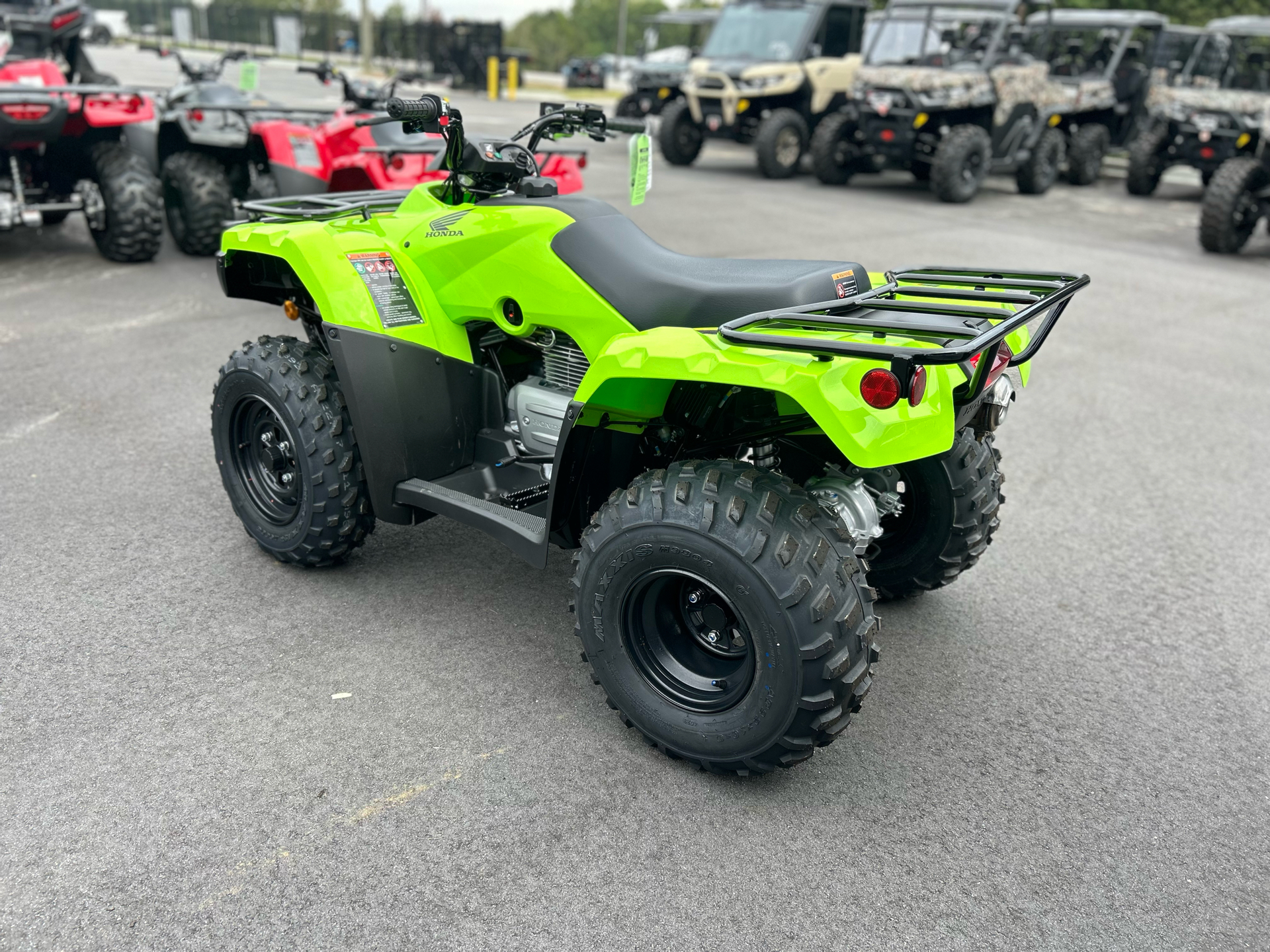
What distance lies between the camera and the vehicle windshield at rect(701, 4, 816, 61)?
15.0 meters

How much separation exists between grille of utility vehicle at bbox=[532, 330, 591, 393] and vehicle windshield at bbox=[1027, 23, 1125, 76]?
14.9 meters

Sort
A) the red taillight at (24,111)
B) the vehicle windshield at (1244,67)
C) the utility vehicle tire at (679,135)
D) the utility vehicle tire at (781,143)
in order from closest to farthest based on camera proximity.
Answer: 1. the red taillight at (24,111)
2. the vehicle windshield at (1244,67)
3. the utility vehicle tire at (781,143)
4. the utility vehicle tire at (679,135)

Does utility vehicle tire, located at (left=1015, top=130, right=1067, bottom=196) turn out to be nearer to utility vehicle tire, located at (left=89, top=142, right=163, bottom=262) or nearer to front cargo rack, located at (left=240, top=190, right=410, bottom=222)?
utility vehicle tire, located at (left=89, top=142, right=163, bottom=262)

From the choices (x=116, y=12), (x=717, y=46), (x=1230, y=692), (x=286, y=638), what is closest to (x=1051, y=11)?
(x=717, y=46)

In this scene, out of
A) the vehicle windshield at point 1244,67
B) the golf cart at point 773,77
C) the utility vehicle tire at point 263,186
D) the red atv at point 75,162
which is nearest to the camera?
the red atv at point 75,162

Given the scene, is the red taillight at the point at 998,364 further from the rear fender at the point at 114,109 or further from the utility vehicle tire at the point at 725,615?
the rear fender at the point at 114,109

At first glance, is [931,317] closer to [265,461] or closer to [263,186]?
[265,461]

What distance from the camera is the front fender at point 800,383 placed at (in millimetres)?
2324

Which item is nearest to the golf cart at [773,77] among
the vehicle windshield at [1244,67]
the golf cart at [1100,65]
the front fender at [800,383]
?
the golf cart at [1100,65]

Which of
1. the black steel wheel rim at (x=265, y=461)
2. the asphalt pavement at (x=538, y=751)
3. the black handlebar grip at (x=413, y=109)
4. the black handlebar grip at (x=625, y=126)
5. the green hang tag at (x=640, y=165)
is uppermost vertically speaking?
the black handlebar grip at (x=413, y=109)

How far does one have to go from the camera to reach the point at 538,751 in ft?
Result: 9.19

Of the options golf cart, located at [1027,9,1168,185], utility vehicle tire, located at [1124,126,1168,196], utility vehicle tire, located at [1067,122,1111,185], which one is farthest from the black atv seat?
utility vehicle tire, located at [1067,122,1111,185]

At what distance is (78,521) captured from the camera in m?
3.94

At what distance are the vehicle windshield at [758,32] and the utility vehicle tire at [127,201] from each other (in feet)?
32.4
